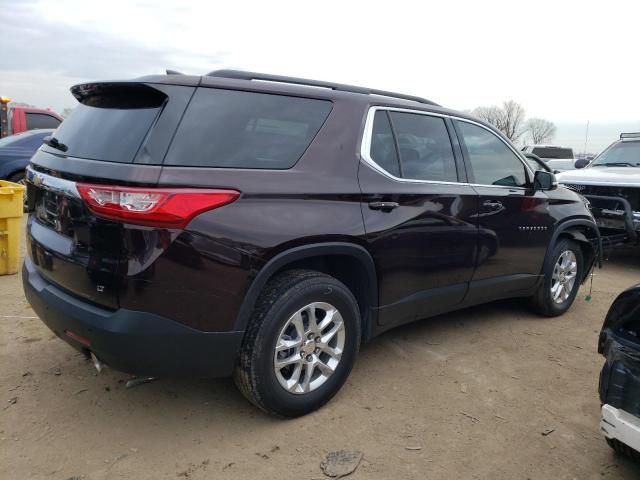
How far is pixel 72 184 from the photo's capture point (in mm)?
2547

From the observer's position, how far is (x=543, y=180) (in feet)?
14.6

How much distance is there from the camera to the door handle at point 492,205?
389 centimetres

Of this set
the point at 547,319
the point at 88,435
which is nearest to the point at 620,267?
the point at 547,319

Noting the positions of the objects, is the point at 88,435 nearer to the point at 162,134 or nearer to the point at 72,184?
the point at 72,184

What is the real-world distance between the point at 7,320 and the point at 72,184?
7.45 feet

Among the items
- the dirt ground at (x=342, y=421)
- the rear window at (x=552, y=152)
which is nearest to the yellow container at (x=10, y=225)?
the dirt ground at (x=342, y=421)

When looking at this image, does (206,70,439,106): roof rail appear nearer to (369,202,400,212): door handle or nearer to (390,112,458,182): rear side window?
(390,112,458,182): rear side window

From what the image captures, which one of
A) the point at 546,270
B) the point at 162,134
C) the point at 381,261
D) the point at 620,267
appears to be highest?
the point at 162,134

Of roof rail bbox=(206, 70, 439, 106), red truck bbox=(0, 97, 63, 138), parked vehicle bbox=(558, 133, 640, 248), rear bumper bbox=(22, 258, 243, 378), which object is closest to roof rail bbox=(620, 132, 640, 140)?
parked vehicle bbox=(558, 133, 640, 248)

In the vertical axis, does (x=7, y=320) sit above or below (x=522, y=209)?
below

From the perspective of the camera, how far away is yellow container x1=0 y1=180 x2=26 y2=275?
525cm

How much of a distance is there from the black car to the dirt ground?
30cm

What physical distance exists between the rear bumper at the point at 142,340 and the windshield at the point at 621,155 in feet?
25.5

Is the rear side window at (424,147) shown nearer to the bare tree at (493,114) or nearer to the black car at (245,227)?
the black car at (245,227)
